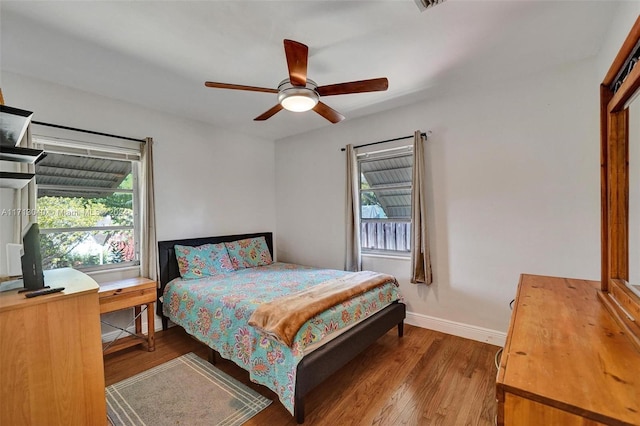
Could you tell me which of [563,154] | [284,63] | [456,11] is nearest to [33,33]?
[284,63]

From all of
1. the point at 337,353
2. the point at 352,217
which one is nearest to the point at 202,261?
the point at 352,217

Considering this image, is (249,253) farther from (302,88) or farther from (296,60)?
(296,60)

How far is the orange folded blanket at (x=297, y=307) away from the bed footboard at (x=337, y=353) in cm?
23

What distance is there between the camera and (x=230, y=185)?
13.4 ft

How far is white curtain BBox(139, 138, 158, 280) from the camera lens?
3.03 meters

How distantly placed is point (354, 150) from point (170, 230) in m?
2.54

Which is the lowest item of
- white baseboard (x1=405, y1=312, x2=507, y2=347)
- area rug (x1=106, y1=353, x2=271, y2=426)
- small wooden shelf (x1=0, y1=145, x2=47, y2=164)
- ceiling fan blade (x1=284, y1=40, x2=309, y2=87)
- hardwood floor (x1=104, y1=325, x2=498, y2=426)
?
hardwood floor (x1=104, y1=325, x2=498, y2=426)

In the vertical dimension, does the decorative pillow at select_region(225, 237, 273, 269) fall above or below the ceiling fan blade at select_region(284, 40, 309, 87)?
below

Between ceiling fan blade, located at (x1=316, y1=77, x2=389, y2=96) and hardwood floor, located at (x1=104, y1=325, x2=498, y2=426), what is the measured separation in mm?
2270

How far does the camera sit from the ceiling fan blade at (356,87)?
6.48ft

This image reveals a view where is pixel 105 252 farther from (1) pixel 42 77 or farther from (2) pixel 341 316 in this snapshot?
(2) pixel 341 316

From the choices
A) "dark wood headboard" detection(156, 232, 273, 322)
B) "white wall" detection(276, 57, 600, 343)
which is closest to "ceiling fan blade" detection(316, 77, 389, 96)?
"white wall" detection(276, 57, 600, 343)

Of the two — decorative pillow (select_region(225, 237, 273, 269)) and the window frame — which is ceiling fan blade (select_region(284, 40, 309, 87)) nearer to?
the window frame

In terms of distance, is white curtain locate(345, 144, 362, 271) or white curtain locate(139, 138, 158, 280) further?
white curtain locate(345, 144, 362, 271)
